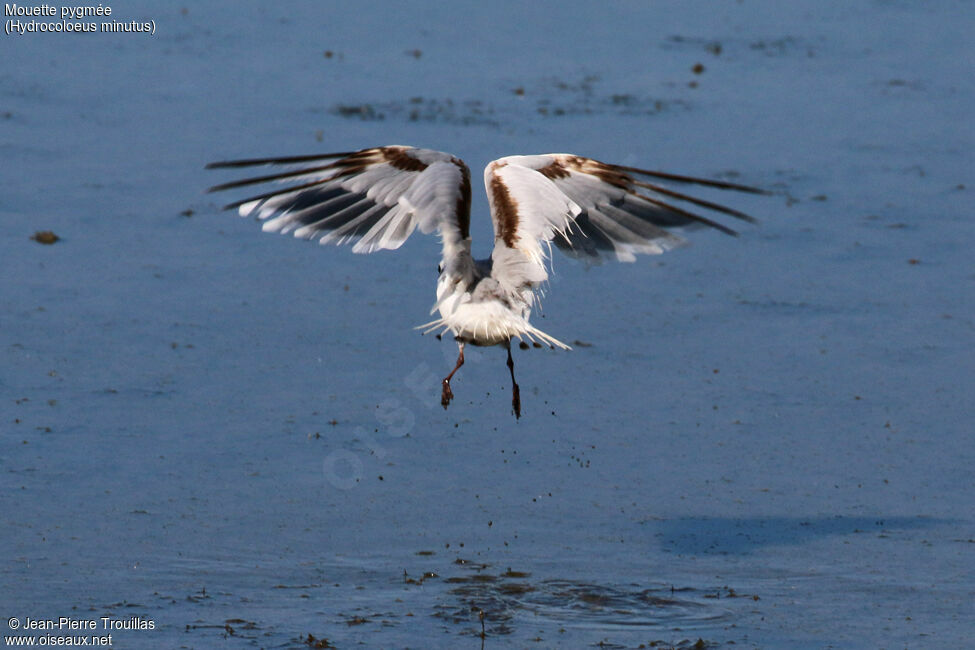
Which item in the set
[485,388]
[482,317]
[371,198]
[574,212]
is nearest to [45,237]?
[485,388]

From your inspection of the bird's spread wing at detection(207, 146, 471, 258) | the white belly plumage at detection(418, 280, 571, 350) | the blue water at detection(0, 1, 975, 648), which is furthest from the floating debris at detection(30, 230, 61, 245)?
the white belly plumage at detection(418, 280, 571, 350)

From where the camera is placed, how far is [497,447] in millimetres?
10648

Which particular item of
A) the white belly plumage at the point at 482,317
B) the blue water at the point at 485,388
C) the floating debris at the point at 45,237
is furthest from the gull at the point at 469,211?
the floating debris at the point at 45,237

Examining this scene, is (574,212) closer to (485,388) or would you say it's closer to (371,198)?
(371,198)

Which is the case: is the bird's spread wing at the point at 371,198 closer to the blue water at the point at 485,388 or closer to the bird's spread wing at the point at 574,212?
the bird's spread wing at the point at 574,212

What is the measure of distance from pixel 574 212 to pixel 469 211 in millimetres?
638

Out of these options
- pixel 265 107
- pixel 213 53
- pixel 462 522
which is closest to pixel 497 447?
pixel 462 522

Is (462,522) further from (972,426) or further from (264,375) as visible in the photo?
(972,426)

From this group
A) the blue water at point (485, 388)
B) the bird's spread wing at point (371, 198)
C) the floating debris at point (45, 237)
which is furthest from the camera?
the floating debris at point (45, 237)

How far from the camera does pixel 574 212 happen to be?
8102 mm

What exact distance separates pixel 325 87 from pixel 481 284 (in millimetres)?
10986

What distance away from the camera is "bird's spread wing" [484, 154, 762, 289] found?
802 centimetres

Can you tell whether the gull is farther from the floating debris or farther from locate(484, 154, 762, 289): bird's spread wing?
the floating debris

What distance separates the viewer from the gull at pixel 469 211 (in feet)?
26.1
